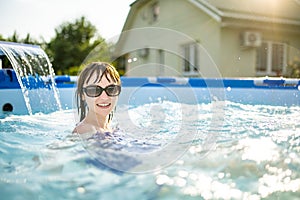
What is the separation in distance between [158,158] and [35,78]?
244cm

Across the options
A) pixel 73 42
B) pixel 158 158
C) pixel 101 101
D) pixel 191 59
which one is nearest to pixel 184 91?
pixel 101 101

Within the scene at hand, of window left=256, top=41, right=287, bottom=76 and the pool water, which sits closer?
the pool water

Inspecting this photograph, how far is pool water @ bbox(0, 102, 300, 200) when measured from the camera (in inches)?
44.7

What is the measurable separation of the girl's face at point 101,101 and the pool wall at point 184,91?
5.37ft

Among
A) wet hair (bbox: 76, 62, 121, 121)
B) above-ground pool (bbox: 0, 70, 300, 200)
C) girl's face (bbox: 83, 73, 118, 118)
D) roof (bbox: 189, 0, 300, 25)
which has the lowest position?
above-ground pool (bbox: 0, 70, 300, 200)

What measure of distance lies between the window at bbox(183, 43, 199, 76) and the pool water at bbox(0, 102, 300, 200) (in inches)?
272

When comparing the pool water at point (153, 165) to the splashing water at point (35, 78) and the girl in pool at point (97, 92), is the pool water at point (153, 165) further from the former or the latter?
the splashing water at point (35, 78)

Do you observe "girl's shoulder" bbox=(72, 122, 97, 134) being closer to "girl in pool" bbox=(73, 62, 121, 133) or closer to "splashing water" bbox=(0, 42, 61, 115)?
"girl in pool" bbox=(73, 62, 121, 133)

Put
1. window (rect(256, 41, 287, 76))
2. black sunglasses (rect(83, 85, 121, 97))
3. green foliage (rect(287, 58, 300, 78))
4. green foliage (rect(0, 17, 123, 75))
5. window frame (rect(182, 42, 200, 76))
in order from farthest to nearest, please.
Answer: green foliage (rect(0, 17, 123, 75)) → window frame (rect(182, 42, 200, 76)) → window (rect(256, 41, 287, 76)) → green foliage (rect(287, 58, 300, 78)) → black sunglasses (rect(83, 85, 121, 97))

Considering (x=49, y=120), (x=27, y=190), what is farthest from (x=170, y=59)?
(x=27, y=190)

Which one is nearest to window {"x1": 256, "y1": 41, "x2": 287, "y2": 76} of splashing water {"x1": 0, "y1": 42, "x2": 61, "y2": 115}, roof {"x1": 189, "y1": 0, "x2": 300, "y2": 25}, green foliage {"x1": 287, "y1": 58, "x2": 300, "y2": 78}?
green foliage {"x1": 287, "y1": 58, "x2": 300, "y2": 78}

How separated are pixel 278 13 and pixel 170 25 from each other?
3.58m

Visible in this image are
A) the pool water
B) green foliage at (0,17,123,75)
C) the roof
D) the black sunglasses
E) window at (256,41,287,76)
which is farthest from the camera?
green foliage at (0,17,123,75)

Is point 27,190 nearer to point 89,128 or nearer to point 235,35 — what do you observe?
point 89,128
